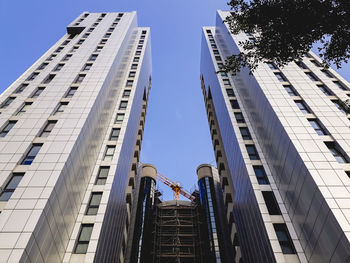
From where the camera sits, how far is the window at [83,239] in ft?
67.2

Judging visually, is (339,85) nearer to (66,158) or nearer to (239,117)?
(239,117)

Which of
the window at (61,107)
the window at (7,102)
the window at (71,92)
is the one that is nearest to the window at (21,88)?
the window at (7,102)

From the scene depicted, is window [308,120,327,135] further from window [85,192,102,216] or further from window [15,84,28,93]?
window [15,84,28,93]

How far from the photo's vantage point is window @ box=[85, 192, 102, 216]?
24.1m

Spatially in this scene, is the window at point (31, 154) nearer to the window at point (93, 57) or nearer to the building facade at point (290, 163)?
the building facade at point (290, 163)

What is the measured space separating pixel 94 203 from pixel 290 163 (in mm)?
20640

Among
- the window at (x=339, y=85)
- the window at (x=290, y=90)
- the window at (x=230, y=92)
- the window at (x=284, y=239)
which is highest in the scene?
the window at (x=230, y=92)

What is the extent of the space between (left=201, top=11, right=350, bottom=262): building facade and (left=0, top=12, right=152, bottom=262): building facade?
16079 mm

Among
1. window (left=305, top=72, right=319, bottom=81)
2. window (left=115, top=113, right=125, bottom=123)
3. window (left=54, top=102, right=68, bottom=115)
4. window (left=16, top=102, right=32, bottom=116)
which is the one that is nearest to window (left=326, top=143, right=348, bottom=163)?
window (left=305, top=72, right=319, bottom=81)

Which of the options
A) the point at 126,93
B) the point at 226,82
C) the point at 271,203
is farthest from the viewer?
the point at 226,82

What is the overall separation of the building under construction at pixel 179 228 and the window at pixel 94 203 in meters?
27.3

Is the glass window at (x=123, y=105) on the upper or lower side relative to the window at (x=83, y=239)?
upper

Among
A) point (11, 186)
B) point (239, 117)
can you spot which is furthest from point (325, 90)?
point (11, 186)

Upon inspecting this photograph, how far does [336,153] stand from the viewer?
2262 cm
